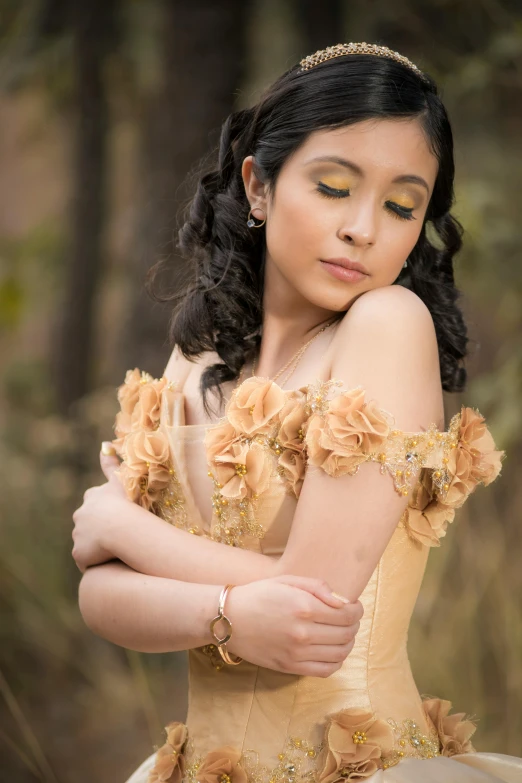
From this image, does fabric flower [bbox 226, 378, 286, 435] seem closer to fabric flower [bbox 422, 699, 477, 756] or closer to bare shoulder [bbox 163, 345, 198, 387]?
bare shoulder [bbox 163, 345, 198, 387]

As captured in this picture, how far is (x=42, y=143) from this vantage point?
14.1ft

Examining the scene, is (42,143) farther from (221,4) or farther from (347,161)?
(347,161)

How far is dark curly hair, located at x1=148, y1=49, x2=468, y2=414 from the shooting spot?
1393mm

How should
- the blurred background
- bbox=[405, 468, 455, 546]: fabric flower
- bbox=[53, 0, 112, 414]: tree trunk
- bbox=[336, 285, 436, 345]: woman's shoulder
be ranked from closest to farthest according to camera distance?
bbox=[336, 285, 436, 345]: woman's shoulder → bbox=[405, 468, 455, 546]: fabric flower → the blurred background → bbox=[53, 0, 112, 414]: tree trunk

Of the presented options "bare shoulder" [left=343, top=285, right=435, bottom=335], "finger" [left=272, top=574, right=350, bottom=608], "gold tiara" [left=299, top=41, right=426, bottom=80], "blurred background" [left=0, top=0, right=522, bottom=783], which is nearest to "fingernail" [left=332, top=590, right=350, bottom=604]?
"finger" [left=272, top=574, right=350, bottom=608]

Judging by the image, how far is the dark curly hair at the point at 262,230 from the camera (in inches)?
54.8

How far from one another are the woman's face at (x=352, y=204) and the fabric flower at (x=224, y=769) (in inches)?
26.2

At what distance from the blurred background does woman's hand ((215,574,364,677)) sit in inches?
71.3

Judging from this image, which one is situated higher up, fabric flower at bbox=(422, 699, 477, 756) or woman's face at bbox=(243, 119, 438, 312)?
woman's face at bbox=(243, 119, 438, 312)

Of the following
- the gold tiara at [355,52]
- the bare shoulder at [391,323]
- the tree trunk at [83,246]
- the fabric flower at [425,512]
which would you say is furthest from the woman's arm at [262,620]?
the tree trunk at [83,246]

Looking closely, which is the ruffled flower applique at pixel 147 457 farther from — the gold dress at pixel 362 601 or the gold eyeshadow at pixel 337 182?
the gold eyeshadow at pixel 337 182

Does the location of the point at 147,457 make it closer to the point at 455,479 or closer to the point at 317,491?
the point at 317,491

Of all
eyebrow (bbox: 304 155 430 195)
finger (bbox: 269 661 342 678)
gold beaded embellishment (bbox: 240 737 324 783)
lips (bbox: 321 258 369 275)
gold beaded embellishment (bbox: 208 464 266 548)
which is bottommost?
gold beaded embellishment (bbox: 240 737 324 783)

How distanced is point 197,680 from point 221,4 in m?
2.68
